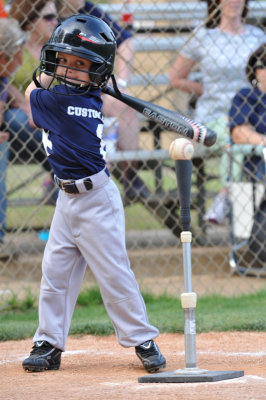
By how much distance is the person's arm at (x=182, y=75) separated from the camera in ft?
21.2

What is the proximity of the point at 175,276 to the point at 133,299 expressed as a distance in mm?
3038

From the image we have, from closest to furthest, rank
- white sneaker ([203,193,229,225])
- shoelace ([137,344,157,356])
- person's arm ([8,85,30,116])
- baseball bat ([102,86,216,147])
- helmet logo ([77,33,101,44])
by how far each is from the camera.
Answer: baseball bat ([102,86,216,147]) < helmet logo ([77,33,101,44]) < shoelace ([137,344,157,356]) < person's arm ([8,85,30,116]) < white sneaker ([203,193,229,225])

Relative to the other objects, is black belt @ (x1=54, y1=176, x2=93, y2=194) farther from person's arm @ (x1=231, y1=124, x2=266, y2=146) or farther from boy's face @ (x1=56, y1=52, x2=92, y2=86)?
person's arm @ (x1=231, y1=124, x2=266, y2=146)

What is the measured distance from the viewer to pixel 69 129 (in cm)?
340

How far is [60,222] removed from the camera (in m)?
3.51

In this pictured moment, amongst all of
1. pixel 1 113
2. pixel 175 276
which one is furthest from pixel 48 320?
pixel 175 276

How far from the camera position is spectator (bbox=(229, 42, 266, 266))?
605 cm

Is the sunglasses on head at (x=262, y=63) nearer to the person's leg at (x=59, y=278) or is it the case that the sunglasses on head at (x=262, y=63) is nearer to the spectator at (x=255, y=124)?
the spectator at (x=255, y=124)

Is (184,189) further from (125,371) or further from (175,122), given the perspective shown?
(125,371)

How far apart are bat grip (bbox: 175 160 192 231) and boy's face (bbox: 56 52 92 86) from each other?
61 cm

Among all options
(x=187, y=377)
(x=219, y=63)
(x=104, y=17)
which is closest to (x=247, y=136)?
(x=219, y=63)

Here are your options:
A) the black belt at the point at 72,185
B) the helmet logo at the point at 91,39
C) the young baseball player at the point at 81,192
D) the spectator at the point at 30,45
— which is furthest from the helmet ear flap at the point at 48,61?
the spectator at the point at 30,45

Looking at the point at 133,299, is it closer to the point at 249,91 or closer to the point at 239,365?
the point at 239,365

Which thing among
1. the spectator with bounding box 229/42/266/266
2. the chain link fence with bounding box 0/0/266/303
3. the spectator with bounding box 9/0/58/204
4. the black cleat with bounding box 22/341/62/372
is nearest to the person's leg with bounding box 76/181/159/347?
the black cleat with bounding box 22/341/62/372
